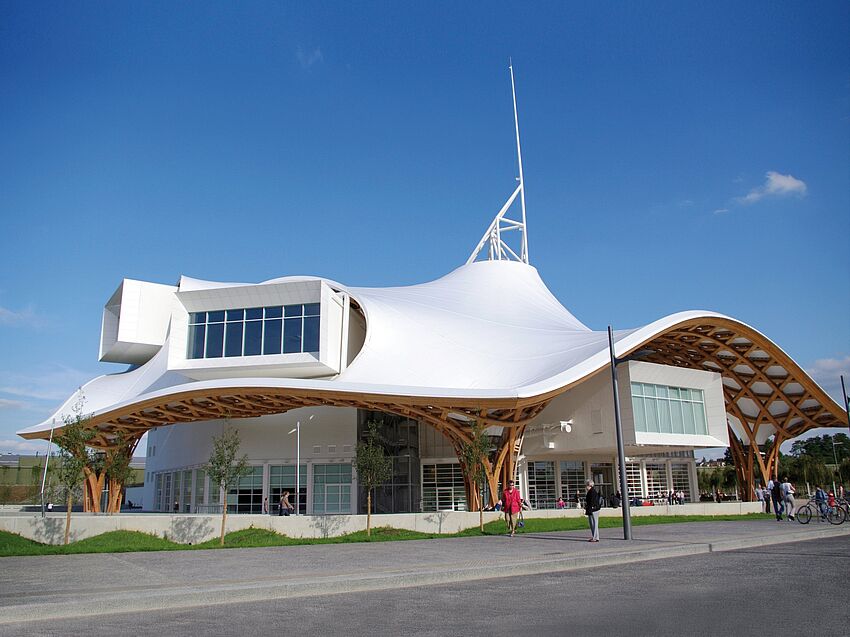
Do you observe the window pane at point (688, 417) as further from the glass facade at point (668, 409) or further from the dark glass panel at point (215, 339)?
the dark glass panel at point (215, 339)

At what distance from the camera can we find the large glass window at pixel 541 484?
42812 millimetres

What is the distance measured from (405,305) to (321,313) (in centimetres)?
505

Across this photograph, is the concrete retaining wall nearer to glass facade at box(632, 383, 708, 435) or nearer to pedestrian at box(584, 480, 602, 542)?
pedestrian at box(584, 480, 602, 542)

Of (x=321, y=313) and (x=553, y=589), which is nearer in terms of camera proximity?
(x=553, y=589)

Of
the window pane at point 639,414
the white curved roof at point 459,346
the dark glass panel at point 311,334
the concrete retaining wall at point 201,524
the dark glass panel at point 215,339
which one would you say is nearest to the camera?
the concrete retaining wall at point 201,524

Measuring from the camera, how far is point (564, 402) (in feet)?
129

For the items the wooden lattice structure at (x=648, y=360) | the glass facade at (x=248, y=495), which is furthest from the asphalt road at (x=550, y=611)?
the glass facade at (x=248, y=495)

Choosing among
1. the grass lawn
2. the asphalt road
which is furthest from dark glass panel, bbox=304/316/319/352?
the asphalt road

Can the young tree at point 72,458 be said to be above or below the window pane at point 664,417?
below

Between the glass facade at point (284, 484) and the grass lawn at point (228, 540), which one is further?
the glass facade at point (284, 484)

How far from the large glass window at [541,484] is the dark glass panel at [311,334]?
1481 centimetres

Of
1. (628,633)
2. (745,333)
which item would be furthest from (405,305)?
(628,633)

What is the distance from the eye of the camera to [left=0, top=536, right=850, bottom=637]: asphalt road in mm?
8016

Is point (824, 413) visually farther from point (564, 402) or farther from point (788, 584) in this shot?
point (788, 584)
